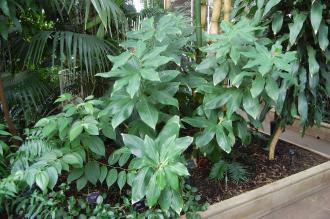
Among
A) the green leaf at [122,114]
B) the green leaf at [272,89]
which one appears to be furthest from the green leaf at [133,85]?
the green leaf at [272,89]

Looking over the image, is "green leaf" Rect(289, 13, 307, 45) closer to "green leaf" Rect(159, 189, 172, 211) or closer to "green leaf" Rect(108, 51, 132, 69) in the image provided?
"green leaf" Rect(108, 51, 132, 69)

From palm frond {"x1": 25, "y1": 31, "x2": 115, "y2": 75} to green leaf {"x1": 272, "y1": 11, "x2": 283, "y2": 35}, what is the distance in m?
1.14

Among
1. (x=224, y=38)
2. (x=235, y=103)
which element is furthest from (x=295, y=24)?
(x=235, y=103)

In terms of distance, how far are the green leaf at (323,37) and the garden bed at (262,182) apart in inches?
35.9

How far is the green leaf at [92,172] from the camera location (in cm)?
181

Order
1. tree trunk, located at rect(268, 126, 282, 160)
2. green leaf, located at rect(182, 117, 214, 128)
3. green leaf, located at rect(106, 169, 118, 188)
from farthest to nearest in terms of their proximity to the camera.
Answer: tree trunk, located at rect(268, 126, 282, 160), green leaf, located at rect(182, 117, 214, 128), green leaf, located at rect(106, 169, 118, 188)

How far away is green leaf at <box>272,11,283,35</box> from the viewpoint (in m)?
2.30

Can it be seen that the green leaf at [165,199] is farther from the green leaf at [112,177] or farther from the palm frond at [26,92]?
the palm frond at [26,92]

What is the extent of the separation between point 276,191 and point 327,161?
0.73 meters

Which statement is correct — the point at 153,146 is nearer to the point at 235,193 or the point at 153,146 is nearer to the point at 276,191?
the point at 235,193

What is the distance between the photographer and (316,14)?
214 centimetres

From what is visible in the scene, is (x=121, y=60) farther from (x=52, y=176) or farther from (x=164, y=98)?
(x=52, y=176)

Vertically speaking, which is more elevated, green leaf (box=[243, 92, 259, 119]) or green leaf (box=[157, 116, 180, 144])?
green leaf (box=[243, 92, 259, 119])

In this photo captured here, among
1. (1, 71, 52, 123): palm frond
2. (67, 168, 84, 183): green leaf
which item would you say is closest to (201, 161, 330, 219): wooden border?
(67, 168, 84, 183): green leaf
